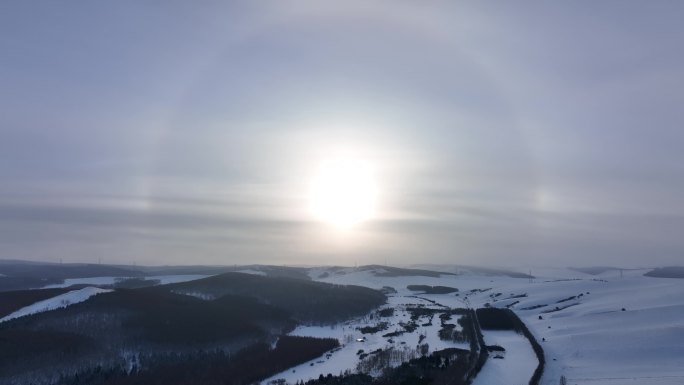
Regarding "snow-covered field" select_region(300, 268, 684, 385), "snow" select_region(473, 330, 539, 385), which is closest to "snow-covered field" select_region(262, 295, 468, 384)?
"snow" select_region(473, 330, 539, 385)

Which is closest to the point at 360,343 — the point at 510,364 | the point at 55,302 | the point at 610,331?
the point at 510,364

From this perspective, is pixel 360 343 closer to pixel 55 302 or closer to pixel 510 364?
pixel 510 364

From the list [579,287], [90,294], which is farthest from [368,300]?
[90,294]

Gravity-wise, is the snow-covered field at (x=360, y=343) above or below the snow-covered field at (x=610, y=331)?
below

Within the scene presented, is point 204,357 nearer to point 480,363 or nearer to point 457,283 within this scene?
point 480,363

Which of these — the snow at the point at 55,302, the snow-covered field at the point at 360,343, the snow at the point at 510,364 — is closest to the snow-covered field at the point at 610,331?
the snow at the point at 510,364

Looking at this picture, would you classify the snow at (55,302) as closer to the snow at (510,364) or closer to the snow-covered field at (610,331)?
the snow at (510,364)
